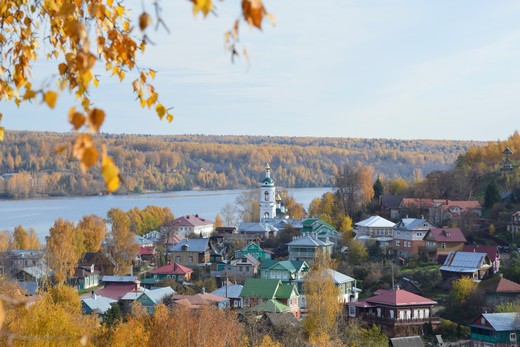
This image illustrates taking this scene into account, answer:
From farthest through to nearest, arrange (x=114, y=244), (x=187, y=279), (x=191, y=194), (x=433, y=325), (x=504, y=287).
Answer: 1. (x=191, y=194)
2. (x=114, y=244)
3. (x=187, y=279)
4. (x=504, y=287)
5. (x=433, y=325)

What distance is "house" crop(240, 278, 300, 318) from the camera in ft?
77.7

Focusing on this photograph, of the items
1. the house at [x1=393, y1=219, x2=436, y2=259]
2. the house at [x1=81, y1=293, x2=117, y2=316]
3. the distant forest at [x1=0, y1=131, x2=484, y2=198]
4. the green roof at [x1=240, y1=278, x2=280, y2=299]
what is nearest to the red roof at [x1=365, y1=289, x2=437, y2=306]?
the green roof at [x1=240, y1=278, x2=280, y2=299]

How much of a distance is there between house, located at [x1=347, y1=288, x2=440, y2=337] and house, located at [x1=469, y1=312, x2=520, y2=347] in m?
1.65

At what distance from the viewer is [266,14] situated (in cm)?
222

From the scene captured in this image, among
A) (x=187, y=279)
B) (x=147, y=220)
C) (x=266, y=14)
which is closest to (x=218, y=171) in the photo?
(x=147, y=220)

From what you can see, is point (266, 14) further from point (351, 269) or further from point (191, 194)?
point (191, 194)

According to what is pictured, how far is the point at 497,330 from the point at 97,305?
12.2 meters

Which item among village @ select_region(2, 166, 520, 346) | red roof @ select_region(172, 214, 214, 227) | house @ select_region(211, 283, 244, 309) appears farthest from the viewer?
red roof @ select_region(172, 214, 214, 227)

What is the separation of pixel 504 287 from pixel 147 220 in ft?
100

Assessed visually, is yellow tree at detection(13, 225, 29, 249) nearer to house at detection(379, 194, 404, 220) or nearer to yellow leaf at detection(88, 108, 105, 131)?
house at detection(379, 194, 404, 220)

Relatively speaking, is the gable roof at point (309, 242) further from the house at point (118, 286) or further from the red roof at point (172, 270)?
the house at point (118, 286)

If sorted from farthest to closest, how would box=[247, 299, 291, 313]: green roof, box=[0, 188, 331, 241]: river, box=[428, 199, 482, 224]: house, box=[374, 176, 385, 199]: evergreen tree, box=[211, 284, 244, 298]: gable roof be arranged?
box=[0, 188, 331, 241]: river
box=[374, 176, 385, 199]: evergreen tree
box=[428, 199, 482, 224]: house
box=[211, 284, 244, 298]: gable roof
box=[247, 299, 291, 313]: green roof

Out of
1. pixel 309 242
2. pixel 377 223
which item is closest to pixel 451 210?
pixel 377 223

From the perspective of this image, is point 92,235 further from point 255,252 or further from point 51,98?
point 51,98
